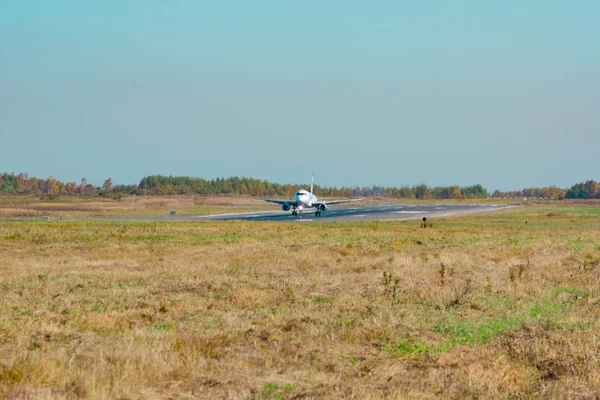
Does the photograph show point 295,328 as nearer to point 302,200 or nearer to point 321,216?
point 321,216

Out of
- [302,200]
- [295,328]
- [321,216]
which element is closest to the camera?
[295,328]

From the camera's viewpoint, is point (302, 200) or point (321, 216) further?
point (302, 200)

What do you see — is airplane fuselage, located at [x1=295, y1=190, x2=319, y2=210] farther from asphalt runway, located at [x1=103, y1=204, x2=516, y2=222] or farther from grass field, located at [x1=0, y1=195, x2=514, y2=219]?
grass field, located at [x1=0, y1=195, x2=514, y2=219]

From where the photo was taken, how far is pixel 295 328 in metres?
15.1

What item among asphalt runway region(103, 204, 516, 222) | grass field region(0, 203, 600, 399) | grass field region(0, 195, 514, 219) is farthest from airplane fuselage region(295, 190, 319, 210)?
grass field region(0, 203, 600, 399)

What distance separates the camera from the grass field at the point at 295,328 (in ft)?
35.6

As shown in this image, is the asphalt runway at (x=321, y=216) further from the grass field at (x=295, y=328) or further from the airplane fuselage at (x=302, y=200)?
the grass field at (x=295, y=328)

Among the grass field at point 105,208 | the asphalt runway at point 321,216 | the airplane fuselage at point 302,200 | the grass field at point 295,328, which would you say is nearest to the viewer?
the grass field at point 295,328

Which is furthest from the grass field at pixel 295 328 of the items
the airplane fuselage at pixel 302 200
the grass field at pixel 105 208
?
the airplane fuselage at pixel 302 200

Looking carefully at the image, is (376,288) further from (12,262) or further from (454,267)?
(12,262)

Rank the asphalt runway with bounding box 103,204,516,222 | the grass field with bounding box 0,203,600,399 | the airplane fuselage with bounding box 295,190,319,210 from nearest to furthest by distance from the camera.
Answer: the grass field with bounding box 0,203,600,399
the asphalt runway with bounding box 103,204,516,222
the airplane fuselage with bounding box 295,190,319,210

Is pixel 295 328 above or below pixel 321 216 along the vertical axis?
below

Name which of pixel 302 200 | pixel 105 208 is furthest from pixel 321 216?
pixel 105 208

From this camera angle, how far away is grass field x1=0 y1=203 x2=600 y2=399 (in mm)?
10852
